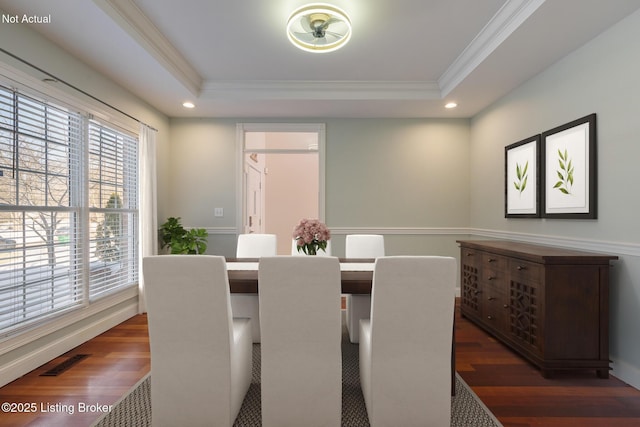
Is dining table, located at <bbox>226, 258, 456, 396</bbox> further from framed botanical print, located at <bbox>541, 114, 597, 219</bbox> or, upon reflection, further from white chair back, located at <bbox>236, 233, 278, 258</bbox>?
framed botanical print, located at <bbox>541, 114, 597, 219</bbox>

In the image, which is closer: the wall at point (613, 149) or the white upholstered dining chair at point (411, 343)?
the white upholstered dining chair at point (411, 343)

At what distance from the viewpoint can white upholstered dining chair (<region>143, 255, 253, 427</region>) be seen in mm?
1552

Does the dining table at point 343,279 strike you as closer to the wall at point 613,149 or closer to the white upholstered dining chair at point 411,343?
the white upholstered dining chair at point 411,343

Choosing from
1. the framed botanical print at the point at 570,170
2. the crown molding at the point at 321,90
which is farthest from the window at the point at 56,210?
the framed botanical print at the point at 570,170

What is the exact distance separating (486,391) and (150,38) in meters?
3.59

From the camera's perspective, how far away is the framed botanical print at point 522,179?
3.04 meters

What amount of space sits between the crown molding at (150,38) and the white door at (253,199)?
1.60 m

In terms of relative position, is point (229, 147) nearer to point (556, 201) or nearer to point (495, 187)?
point (495, 187)

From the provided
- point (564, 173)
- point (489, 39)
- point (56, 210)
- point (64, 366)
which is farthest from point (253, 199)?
point (564, 173)

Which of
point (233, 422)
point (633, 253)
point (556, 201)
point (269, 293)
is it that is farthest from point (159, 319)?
point (556, 201)

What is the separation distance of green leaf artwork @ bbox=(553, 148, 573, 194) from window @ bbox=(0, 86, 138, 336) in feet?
13.6

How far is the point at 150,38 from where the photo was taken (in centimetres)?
261

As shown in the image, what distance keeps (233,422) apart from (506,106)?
12.7ft

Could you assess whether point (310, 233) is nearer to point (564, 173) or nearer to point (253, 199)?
point (564, 173)
